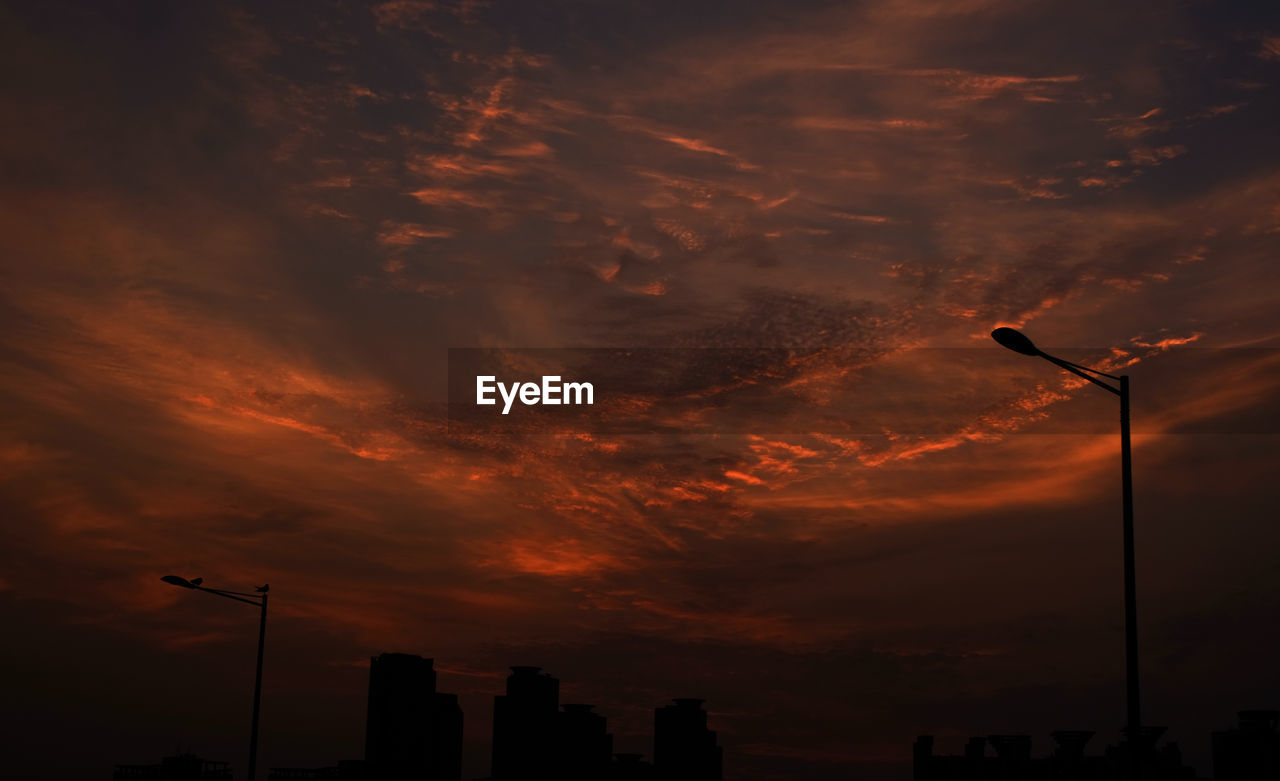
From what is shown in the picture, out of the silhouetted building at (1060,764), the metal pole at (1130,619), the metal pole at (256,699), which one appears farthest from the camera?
the silhouetted building at (1060,764)

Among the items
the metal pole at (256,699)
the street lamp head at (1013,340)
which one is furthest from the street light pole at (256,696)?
the street lamp head at (1013,340)

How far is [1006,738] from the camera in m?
82.0

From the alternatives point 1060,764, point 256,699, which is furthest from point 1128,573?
point 1060,764

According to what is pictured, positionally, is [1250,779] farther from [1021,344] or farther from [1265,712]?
[1021,344]

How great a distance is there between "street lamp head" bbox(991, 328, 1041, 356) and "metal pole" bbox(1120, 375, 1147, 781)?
A: 248cm

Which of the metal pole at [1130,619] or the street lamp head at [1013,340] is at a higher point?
the street lamp head at [1013,340]

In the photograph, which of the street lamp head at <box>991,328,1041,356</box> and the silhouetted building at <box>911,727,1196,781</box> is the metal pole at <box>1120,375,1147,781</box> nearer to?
the street lamp head at <box>991,328,1041,356</box>

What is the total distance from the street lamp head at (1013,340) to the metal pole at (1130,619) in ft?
8.12

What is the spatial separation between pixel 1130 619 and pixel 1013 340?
488cm

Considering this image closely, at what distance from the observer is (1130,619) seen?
68.4 ft

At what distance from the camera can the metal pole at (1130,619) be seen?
66.8ft

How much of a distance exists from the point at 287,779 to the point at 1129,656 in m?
91.2

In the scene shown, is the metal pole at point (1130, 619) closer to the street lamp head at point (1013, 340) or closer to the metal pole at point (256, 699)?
the street lamp head at point (1013, 340)

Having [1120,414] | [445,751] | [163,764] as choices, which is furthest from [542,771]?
[1120,414]
